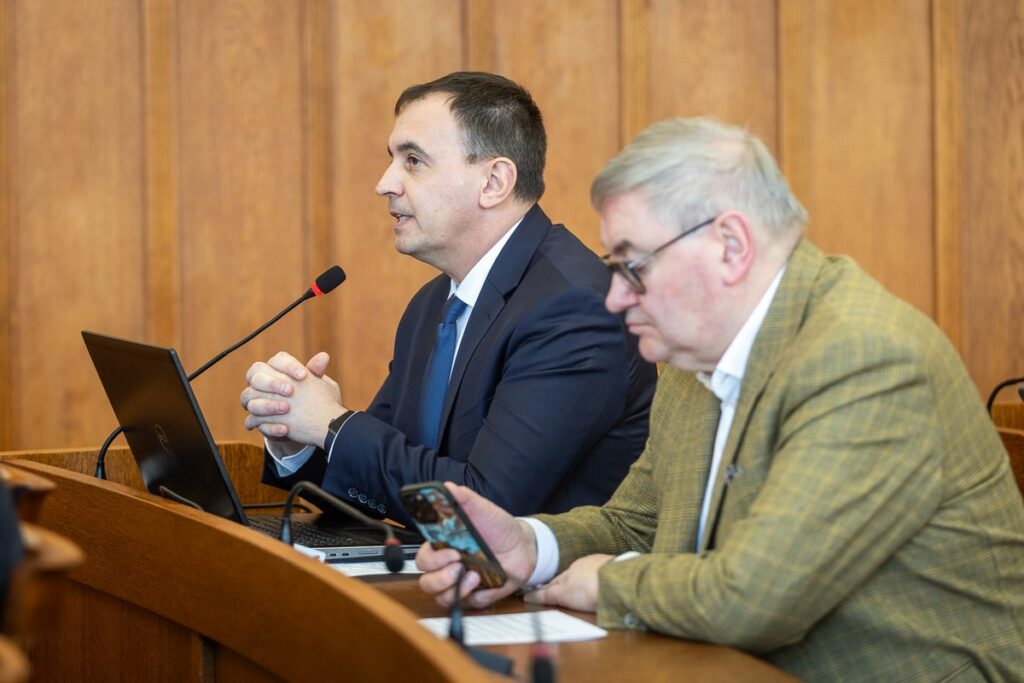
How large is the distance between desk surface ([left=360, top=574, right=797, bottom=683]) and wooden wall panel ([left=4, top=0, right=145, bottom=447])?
336 cm

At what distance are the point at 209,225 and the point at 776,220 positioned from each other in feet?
10.7

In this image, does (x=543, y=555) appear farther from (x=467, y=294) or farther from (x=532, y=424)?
(x=467, y=294)

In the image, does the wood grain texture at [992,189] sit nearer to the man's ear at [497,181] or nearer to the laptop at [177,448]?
the man's ear at [497,181]

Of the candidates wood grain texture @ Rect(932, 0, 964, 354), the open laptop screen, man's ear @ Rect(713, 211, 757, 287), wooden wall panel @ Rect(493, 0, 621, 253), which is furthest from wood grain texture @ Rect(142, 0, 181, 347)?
man's ear @ Rect(713, 211, 757, 287)

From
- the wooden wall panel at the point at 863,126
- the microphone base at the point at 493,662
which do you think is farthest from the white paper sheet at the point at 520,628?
the wooden wall panel at the point at 863,126

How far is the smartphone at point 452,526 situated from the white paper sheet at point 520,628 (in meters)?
0.07

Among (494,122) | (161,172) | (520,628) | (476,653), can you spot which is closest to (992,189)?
(494,122)

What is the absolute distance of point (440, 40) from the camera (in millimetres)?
4973

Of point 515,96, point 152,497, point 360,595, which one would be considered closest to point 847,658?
point 360,595

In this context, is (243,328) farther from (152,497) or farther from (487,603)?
(487,603)

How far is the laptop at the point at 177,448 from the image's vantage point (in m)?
2.33

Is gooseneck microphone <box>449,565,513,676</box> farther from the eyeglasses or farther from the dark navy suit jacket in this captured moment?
the dark navy suit jacket

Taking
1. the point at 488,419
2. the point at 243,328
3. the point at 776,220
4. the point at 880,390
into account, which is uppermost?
the point at 776,220

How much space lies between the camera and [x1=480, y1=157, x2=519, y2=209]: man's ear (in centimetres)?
302
